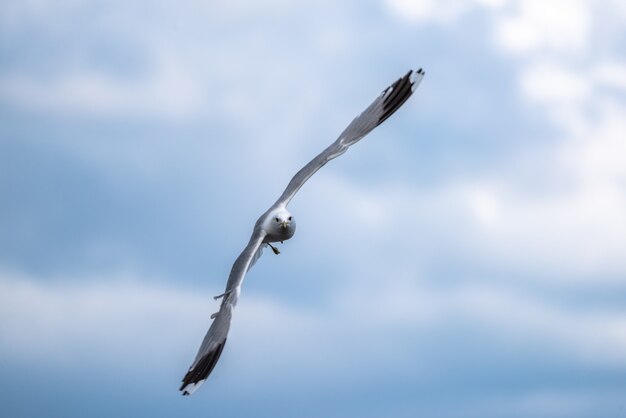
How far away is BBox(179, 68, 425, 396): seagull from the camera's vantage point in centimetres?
1798

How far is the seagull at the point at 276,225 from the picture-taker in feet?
59.0

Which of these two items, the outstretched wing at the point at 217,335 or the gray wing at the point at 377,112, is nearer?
the outstretched wing at the point at 217,335

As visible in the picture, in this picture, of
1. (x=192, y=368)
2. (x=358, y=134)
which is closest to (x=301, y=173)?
(x=358, y=134)

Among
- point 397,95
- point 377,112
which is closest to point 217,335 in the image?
point 377,112

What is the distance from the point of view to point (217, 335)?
59.9 feet

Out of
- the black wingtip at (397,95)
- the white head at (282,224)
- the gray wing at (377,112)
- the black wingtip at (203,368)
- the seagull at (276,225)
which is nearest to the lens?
the black wingtip at (203,368)

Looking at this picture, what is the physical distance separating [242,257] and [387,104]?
5.20 meters

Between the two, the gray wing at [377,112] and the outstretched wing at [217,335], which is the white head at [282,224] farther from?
the gray wing at [377,112]

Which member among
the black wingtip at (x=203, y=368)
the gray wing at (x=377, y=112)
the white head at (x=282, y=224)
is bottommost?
the black wingtip at (x=203, y=368)

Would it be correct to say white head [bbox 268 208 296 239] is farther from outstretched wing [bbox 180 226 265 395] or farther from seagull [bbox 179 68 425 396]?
outstretched wing [bbox 180 226 265 395]

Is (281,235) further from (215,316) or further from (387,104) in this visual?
(387,104)

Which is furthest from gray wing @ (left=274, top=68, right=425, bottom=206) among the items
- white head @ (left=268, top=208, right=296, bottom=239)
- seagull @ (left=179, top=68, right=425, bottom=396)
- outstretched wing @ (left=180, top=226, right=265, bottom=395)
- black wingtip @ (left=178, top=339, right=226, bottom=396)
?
black wingtip @ (left=178, top=339, right=226, bottom=396)

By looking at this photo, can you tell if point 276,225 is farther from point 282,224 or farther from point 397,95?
point 397,95

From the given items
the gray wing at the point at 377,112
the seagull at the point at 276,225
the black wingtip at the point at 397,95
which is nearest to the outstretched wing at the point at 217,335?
the seagull at the point at 276,225
